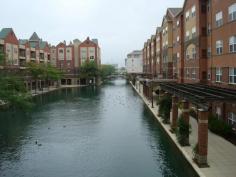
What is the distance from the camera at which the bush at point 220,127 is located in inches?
1059

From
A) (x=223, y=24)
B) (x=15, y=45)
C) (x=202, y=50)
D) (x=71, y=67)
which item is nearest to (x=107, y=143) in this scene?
(x=223, y=24)

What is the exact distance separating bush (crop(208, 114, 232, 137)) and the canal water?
428 centimetres

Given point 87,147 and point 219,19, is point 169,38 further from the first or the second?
point 87,147

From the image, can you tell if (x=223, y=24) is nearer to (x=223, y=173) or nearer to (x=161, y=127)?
(x=161, y=127)

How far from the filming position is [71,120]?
4022 cm

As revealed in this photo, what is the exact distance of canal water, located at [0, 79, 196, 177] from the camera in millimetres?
20812

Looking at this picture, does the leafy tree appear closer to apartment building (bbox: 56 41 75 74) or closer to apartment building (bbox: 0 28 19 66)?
apartment building (bbox: 56 41 75 74)

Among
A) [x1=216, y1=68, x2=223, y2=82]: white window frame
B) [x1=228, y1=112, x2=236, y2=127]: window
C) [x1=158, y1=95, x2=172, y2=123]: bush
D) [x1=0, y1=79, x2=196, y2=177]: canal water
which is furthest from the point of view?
[x1=158, y1=95, x2=172, y2=123]: bush

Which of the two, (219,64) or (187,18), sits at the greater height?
(187,18)

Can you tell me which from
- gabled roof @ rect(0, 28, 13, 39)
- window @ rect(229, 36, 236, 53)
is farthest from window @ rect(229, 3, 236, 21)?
gabled roof @ rect(0, 28, 13, 39)

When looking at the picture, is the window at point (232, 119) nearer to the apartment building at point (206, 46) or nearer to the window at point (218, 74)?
the apartment building at point (206, 46)

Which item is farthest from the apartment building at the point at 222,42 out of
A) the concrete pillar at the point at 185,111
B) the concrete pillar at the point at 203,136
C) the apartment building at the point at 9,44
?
the apartment building at the point at 9,44

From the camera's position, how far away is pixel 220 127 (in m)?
27.2

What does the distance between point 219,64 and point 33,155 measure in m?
19.8
